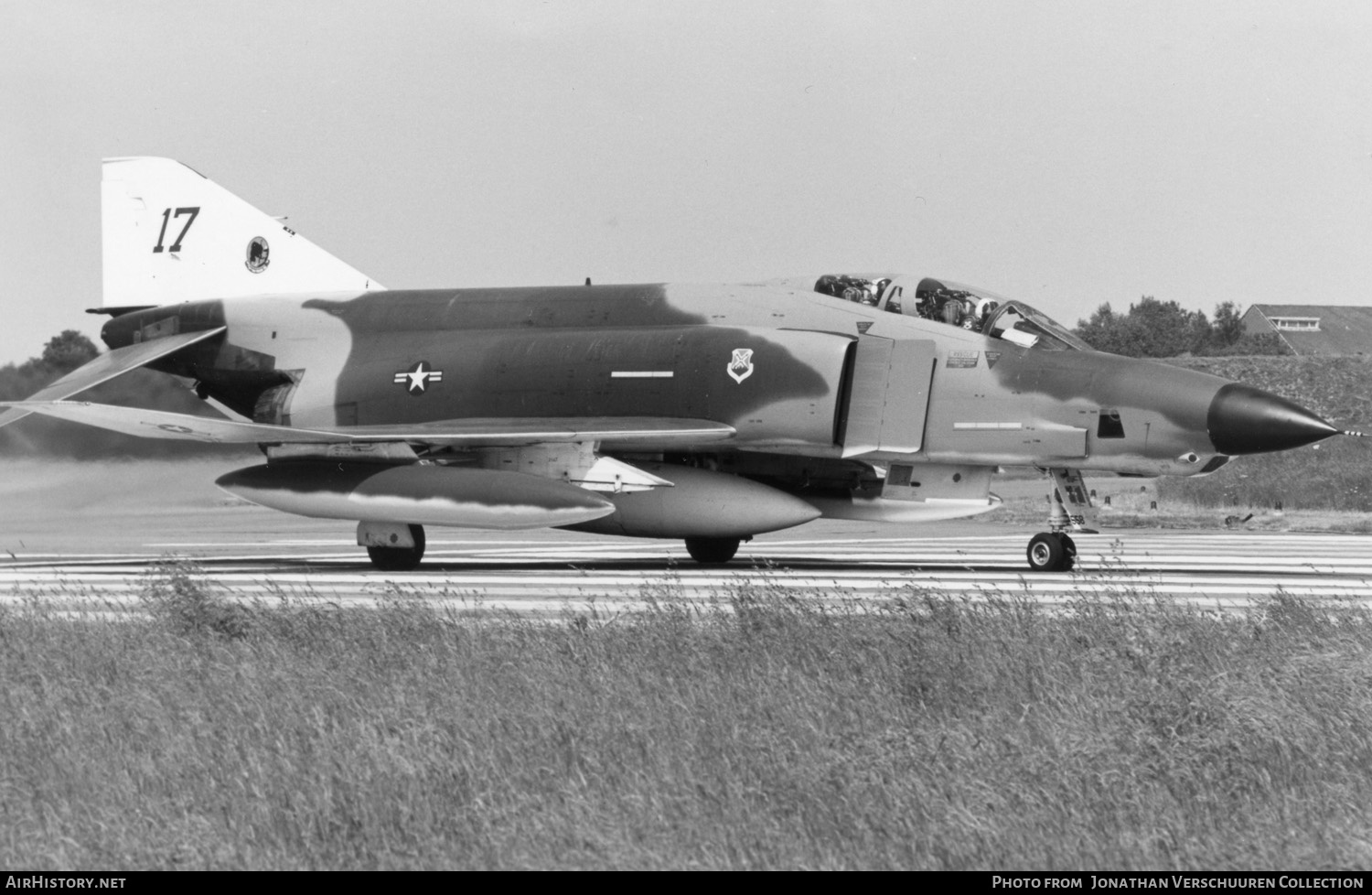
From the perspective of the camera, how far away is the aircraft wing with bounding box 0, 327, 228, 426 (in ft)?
57.2

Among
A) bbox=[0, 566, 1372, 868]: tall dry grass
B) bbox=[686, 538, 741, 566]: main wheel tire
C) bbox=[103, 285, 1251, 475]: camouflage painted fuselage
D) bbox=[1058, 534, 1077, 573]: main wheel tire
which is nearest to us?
bbox=[0, 566, 1372, 868]: tall dry grass

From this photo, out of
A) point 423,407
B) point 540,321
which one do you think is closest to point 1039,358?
point 540,321

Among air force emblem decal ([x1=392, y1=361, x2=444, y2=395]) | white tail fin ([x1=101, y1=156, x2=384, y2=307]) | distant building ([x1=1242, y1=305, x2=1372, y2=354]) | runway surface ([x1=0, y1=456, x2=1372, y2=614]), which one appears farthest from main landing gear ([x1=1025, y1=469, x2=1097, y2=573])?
distant building ([x1=1242, y1=305, x2=1372, y2=354])

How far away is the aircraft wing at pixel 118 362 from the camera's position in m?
17.4

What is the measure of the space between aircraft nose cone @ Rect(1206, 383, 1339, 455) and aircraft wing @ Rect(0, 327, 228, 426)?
36.1ft

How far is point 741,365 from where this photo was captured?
49.0ft

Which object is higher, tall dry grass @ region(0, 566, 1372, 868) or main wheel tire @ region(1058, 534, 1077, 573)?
tall dry grass @ region(0, 566, 1372, 868)

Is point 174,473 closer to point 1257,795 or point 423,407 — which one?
point 423,407

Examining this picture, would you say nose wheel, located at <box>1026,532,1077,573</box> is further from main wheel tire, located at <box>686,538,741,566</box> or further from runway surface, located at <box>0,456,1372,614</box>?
main wheel tire, located at <box>686,538,741,566</box>

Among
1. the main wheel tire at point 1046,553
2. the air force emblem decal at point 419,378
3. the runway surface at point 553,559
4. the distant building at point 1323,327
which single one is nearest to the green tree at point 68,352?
the runway surface at point 553,559

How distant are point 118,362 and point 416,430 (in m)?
4.63

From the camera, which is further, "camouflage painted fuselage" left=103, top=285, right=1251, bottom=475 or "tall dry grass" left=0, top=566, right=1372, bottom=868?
"camouflage painted fuselage" left=103, top=285, right=1251, bottom=475

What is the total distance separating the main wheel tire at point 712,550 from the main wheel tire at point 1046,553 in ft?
11.1

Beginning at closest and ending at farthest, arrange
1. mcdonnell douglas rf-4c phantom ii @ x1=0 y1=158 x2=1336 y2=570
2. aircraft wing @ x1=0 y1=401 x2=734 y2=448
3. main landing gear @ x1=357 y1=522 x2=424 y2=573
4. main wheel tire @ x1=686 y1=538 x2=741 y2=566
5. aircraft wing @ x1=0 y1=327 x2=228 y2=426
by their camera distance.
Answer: mcdonnell douglas rf-4c phantom ii @ x1=0 y1=158 x2=1336 y2=570 → aircraft wing @ x1=0 y1=401 x2=734 y2=448 → main landing gear @ x1=357 y1=522 x2=424 y2=573 → main wheel tire @ x1=686 y1=538 x2=741 y2=566 → aircraft wing @ x1=0 y1=327 x2=228 y2=426
